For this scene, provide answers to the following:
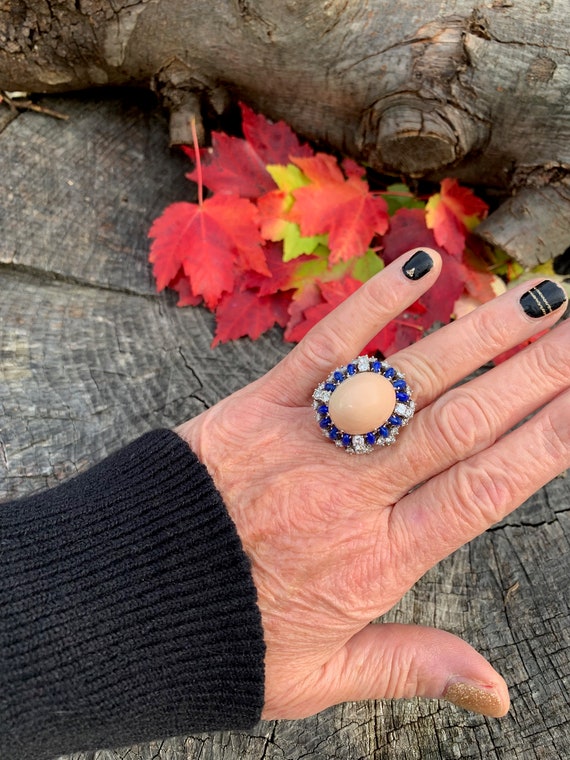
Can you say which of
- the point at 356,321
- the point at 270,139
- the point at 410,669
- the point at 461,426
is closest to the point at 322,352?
the point at 356,321

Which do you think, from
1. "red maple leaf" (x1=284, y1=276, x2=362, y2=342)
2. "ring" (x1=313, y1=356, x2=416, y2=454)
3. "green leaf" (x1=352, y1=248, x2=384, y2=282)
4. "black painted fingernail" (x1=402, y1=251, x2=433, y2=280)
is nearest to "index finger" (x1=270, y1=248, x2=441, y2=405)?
"black painted fingernail" (x1=402, y1=251, x2=433, y2=280)

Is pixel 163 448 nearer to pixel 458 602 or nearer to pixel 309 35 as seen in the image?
pixel 458 602

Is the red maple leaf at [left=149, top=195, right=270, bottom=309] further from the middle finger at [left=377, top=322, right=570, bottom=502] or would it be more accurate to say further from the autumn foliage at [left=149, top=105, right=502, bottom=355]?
the middle finger at [left=377, top=322, right=570, bottom=502]

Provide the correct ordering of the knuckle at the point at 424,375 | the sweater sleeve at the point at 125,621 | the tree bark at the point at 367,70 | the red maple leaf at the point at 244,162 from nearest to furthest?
the sweater sleeve at the point at 125,621
the knuckle at the point at 424,375
the tree bark at the point at 367,70
the red maple leaf at the point at 244,162

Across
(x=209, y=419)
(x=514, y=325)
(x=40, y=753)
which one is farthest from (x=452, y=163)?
(x=40, y=753)

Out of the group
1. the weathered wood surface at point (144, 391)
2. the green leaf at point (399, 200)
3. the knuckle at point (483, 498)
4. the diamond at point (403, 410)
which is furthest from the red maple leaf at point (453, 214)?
the knuckle at point (483, 498)

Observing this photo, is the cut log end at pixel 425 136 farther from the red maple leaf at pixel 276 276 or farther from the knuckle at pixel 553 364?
the knuckle at pixel 553 364
